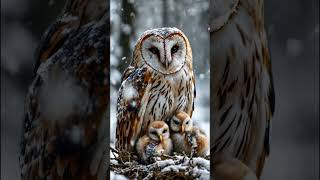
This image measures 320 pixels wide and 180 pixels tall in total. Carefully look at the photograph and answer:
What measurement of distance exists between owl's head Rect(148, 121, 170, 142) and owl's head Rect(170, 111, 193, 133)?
0.20 ft

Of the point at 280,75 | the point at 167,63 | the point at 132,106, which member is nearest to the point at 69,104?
the point at 132,106

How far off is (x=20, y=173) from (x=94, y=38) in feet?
3.07

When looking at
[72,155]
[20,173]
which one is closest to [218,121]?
[72,155]

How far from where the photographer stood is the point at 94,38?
310 cm

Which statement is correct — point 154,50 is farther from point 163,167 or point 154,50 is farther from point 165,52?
point 163,167

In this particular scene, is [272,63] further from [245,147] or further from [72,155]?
[72,155]

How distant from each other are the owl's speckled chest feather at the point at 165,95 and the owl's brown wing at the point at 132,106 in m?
0.04

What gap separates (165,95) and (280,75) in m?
0.73

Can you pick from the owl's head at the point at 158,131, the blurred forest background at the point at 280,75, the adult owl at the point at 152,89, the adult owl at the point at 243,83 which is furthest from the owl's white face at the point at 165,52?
the blurred forest background at the point at 280,75

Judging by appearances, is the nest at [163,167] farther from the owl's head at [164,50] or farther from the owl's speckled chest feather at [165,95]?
the owl's head at [164,50]

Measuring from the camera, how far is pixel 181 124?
3.20 meters

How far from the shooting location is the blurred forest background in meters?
2.90

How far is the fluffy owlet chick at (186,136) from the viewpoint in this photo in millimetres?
3186

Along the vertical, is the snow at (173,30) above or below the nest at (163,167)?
above
